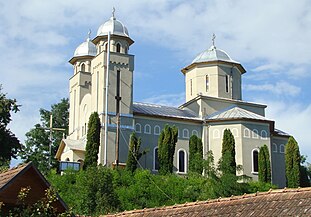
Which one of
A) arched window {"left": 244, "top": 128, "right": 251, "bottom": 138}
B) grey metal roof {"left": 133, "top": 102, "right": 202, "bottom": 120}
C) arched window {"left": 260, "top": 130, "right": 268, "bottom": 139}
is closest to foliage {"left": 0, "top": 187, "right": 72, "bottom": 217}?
grey metal roof {"left": 133, "top": 102, "right": 202, "bottom": 120}

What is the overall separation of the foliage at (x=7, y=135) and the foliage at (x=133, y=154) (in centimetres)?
678

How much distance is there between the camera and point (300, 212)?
11.3 meters

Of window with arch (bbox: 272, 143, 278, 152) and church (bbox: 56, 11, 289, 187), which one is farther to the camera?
window with arch (bbox: 272, 143, 278, 152)

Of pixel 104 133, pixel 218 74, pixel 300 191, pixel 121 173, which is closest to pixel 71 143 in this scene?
pixel 104 133

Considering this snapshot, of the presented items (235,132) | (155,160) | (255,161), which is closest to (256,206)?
(155,160)

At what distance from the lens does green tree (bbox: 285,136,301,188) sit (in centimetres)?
4059

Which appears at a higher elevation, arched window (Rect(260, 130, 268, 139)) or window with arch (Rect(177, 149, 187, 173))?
arched window (Rect(260, 130, 268, 139))

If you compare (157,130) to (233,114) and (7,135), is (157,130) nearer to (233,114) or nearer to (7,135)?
(233,114)

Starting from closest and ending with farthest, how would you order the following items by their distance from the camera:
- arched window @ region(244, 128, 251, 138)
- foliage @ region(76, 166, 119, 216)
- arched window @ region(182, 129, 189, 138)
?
foliage @ region(76, 166, 119, 216)
arched window @ region(244, 128, 251, 138)
arched window @ region(182, 129, 189, 138)

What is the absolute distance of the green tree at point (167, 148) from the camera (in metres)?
39.7

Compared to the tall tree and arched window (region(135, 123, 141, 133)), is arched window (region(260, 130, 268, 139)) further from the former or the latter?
arched window (region(135, 123, 141, 133))

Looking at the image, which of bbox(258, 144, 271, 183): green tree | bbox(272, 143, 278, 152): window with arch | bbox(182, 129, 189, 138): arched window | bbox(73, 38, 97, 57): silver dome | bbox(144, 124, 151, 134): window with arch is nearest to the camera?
bbox(258, 144, 271, 183): green tree

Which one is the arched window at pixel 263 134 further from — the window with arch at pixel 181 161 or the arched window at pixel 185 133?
the window with arch at pixel 181 161

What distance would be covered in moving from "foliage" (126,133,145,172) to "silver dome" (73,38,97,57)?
10921 millimetres
